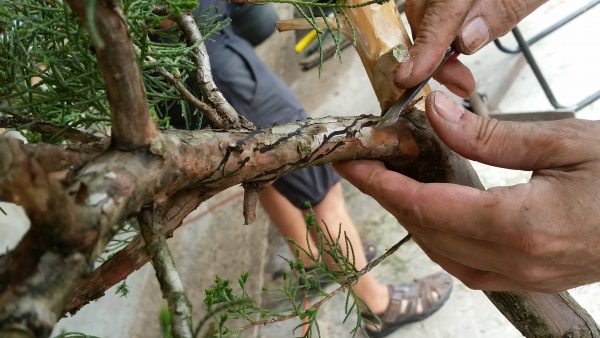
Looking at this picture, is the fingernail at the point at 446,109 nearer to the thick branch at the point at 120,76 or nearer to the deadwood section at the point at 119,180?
the deadwood section at the point at 119,180

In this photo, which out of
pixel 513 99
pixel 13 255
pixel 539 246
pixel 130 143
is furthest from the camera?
pixel 513 99

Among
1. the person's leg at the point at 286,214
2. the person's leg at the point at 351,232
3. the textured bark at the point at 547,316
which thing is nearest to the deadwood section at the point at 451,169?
the textured bark at the point at 547,316

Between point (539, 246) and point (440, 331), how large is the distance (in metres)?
1.44

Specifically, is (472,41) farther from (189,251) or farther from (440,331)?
(189,251)

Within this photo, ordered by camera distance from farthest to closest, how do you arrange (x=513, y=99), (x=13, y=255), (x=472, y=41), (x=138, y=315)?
(x=513, y=99) < (x=138, y=315) < (x=472, y=41) < (x=13, y=255)

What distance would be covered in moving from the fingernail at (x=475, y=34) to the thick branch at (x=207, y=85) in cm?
46

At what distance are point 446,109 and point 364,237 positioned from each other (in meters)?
1.81

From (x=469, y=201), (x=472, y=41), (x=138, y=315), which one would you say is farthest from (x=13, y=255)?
(x=138, y=315)

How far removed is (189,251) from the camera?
2971 mm

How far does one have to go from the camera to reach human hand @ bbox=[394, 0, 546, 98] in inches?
40.5

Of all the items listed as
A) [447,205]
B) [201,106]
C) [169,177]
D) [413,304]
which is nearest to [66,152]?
[169,177]

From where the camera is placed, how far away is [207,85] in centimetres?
100

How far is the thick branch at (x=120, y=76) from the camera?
529 mm

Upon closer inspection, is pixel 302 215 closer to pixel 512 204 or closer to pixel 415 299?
pixel 415 299
